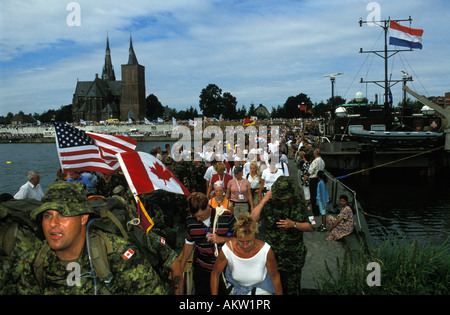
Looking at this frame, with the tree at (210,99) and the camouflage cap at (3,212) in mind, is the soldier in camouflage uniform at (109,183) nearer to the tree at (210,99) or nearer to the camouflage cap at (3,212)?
the camouflage cap at (3,212)

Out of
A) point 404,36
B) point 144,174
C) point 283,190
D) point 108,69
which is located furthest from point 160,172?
point 108,69

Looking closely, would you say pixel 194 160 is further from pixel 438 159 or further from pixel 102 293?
pixel 438 159

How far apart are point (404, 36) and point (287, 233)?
22.8 metres

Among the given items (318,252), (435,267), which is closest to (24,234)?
(435,267)

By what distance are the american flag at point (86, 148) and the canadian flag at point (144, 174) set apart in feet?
5.88

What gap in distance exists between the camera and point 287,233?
4293 mm

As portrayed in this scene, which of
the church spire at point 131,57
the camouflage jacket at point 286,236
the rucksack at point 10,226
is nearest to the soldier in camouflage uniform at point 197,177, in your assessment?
the camouflage jacket at point 286,236

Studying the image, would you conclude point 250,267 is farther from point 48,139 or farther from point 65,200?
point 48,139

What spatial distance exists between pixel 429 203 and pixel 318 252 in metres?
14.0

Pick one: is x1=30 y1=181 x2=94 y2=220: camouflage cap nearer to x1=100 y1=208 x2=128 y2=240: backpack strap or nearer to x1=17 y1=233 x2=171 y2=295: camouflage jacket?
x1=100 y1=208 x2=128 y2=240: backpack strap

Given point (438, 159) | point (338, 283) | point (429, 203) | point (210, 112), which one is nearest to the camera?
point (338, 283)

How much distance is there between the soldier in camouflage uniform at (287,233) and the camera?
4246 millimetres

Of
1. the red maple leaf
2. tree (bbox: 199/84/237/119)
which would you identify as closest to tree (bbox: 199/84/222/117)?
tree (bbox: 199/84/237/119)

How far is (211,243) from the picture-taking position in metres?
4.39
